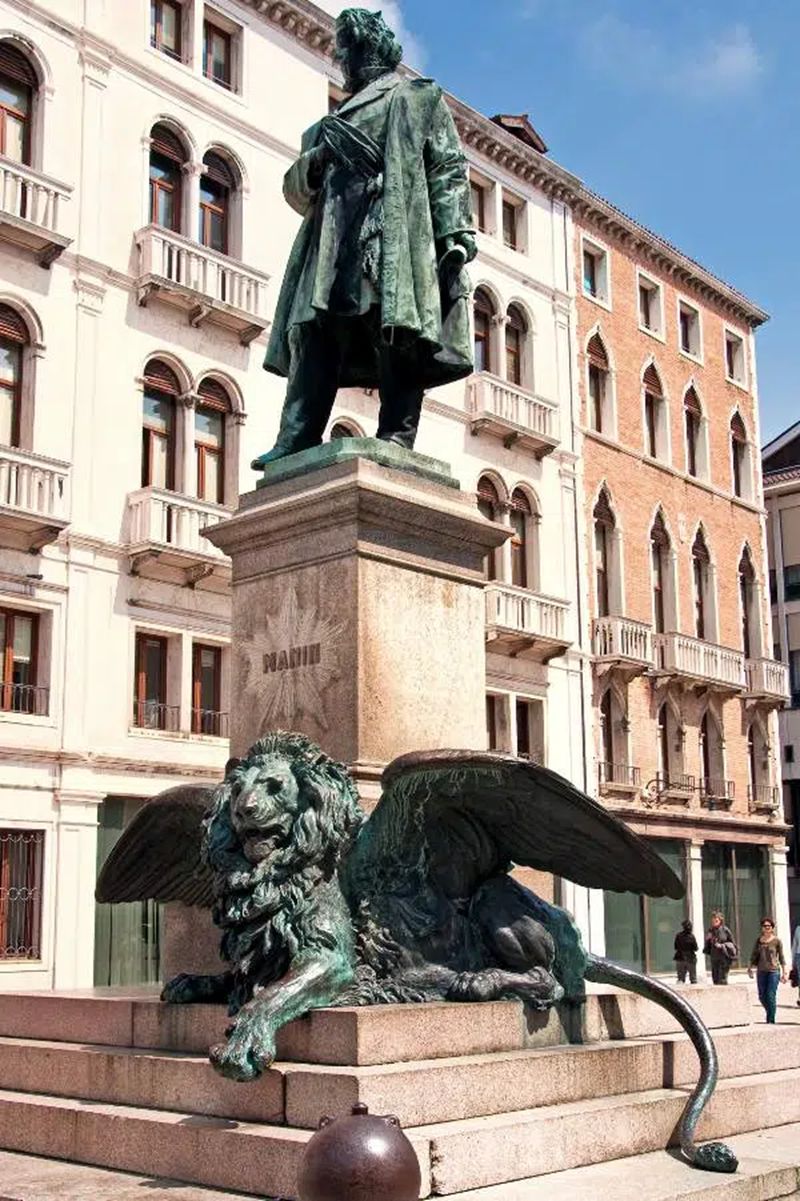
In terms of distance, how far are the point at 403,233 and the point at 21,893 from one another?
14.1 meters

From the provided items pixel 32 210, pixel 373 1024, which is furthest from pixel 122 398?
pixel 373 1024

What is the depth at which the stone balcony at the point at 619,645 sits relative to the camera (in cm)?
3103

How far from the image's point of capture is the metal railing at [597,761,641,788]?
30891 mm

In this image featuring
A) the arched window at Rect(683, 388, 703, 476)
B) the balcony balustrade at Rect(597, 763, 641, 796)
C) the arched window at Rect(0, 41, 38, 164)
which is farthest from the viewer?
the arched window at Rect(683, 388, 703, 476)

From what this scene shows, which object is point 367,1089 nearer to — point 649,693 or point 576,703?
point 576,703

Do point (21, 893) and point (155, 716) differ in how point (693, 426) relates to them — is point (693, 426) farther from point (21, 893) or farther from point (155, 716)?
point (21, 893)

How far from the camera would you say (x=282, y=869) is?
6102 millimetres

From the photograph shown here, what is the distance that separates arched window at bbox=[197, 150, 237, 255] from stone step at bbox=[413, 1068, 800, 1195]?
19.9 m

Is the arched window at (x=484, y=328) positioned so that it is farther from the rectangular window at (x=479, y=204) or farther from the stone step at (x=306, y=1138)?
the stone step at (x=306, y=1138)

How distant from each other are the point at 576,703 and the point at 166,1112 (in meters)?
25.0

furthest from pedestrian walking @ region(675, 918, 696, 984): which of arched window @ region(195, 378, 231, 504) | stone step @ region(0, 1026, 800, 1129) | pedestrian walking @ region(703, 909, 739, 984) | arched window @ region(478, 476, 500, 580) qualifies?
stone step @ region(0, 1026, 800, 1129)

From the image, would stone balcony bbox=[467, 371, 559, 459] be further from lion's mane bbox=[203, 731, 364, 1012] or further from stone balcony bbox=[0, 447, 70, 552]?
lion's mane bbox=[203, 731, 364, 1012]

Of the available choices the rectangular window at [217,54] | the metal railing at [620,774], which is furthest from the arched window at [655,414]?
the rectangular window at [217,54]

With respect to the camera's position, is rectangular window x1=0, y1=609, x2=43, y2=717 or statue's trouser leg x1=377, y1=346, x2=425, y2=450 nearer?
statue's trouser leg x1=377, y1=346, x2=425, y2=450
